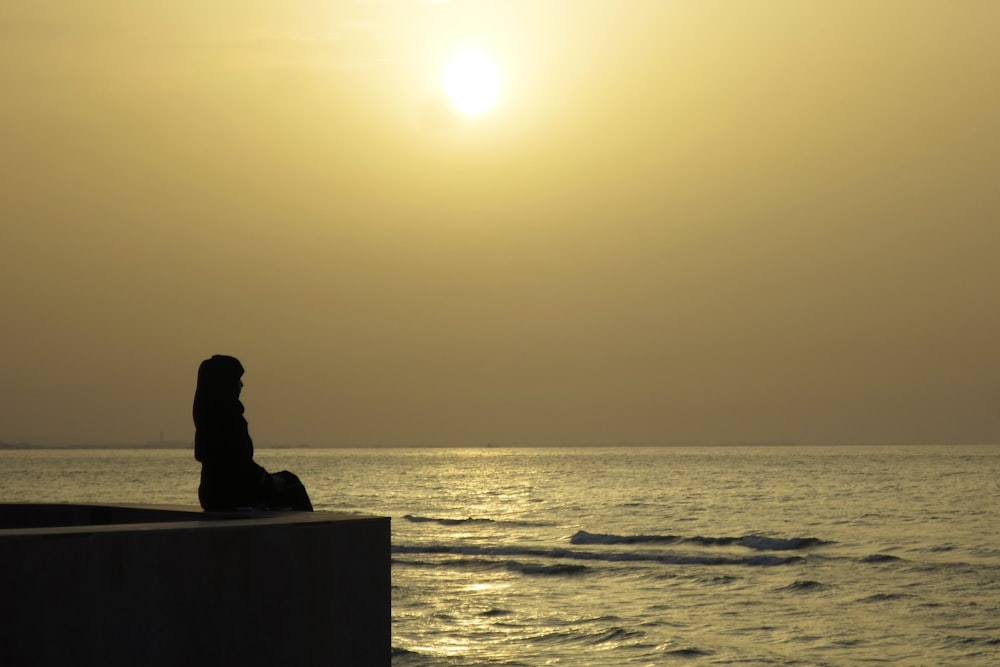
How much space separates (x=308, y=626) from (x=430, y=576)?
2910cm

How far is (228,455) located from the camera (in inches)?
326

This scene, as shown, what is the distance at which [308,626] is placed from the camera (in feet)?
22.5

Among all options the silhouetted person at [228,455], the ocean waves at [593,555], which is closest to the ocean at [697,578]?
the ocean waves at [593,555]

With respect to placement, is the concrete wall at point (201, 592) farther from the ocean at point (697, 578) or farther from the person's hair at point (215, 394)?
the ocean at point (697, 578)

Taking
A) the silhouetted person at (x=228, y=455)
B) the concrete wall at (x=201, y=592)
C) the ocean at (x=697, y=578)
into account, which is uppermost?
the silhouetted person at (x=228, y=455)

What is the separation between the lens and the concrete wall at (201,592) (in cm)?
595

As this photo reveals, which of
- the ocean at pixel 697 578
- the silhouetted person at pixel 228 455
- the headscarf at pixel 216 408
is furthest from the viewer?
the ocean at pixel 697 578

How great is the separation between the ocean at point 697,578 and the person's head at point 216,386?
12.1m

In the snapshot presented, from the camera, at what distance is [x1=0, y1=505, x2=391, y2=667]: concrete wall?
595 centimetres

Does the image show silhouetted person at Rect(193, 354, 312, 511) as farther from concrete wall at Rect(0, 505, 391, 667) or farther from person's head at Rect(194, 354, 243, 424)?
concrete wall at Rect(0, 505, 391, 667)

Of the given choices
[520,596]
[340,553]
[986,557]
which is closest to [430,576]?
[520,596]

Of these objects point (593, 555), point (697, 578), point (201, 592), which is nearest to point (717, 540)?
point (593, 555)

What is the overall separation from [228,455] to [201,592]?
1.95 m

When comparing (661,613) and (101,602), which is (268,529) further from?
(661,613)
